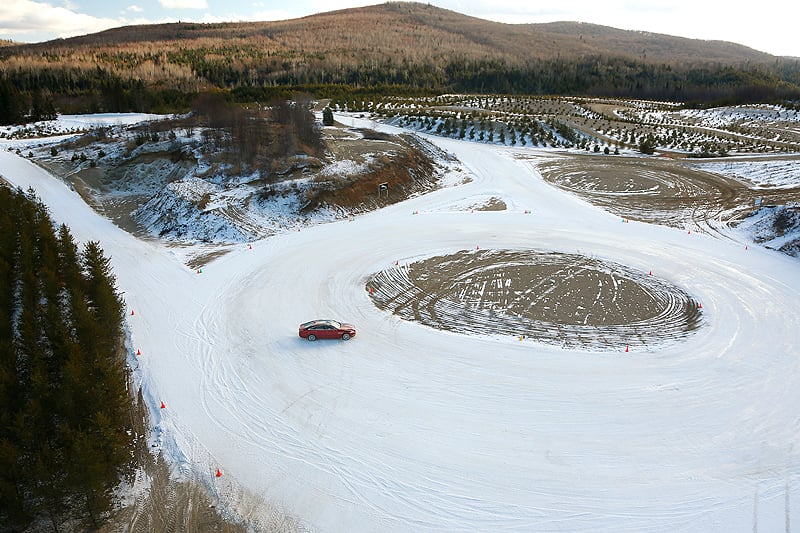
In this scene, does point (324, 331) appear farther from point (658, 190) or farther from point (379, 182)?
point (658, 190)

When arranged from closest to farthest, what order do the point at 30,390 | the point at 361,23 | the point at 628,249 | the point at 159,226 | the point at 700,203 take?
the point at 30,390 < the point at 628,249 < the point at 159,226 < the point at 700,203 < the point at 361,23

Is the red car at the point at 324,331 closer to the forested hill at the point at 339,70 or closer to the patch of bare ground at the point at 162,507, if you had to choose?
the patch of bare ground at the point at 162,507

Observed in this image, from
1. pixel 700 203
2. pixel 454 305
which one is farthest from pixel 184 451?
pixel 700 203

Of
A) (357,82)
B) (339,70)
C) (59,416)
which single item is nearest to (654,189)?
(59,416)

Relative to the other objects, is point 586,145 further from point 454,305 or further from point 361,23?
point 361,23

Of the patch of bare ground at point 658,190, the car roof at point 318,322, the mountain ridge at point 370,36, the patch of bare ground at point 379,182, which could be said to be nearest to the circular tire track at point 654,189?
the patch of bare ground at point 658,190

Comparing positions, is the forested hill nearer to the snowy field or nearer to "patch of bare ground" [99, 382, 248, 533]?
the snowy field

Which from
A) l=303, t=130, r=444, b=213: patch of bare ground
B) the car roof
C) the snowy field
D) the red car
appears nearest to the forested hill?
l=303, t=130, r=444, b=213: patch of bare ground
